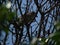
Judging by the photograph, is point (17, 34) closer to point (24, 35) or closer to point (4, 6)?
point (24, 35)

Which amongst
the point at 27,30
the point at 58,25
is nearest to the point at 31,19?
the point at 27,30

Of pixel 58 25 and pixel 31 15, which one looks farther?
pixel 31 15

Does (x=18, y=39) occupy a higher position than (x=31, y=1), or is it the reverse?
(x=31, y=1)

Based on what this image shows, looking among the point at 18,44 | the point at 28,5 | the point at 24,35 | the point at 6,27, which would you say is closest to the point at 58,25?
the point at 6,27

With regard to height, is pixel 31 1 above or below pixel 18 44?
above

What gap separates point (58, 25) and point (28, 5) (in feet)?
11.8

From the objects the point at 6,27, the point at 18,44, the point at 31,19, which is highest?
the point at 6,27

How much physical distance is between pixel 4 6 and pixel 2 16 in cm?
3

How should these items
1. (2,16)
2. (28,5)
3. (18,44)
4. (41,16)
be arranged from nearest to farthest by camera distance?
(2,16) → (18,44) → (41,16) → (28,5)

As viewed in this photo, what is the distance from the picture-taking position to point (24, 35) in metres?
3.77

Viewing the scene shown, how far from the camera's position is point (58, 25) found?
1.91ft

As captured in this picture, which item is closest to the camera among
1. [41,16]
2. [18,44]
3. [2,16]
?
[2,16]

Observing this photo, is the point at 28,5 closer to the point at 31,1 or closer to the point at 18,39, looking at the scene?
the point at 31,1

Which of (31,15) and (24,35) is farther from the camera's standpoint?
(24,35)
